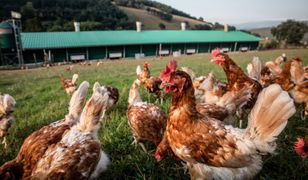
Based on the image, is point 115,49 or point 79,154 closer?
point 79,154

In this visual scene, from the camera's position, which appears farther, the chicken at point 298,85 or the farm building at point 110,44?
the farm building at point 110,44

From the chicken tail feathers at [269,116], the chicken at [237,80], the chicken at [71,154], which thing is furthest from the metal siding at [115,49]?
the chicken tail feathers at [269,116]

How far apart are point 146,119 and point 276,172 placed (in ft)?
7.57

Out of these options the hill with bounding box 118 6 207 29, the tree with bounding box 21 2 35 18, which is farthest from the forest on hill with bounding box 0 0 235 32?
the hill with bounding box 118 6 207 29

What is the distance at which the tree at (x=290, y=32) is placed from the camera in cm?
5303

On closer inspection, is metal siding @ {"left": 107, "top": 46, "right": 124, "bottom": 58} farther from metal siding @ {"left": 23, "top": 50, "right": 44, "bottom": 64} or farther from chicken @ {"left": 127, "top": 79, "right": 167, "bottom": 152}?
chicken @ {"left": 127, "top": 79, "right": 167, "bottom": 152}

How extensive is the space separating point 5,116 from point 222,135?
4542 mm

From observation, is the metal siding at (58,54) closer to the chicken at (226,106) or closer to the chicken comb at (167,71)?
the chicken at (226,106)

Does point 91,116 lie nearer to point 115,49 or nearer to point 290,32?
point 115,49

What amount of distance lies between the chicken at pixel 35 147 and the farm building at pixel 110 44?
107 ft

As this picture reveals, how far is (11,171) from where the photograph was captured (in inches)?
117

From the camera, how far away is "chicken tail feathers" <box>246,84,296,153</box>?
271 cm

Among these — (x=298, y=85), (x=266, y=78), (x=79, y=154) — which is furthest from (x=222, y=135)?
(x=266, y=78)

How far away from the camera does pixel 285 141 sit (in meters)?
4.52
